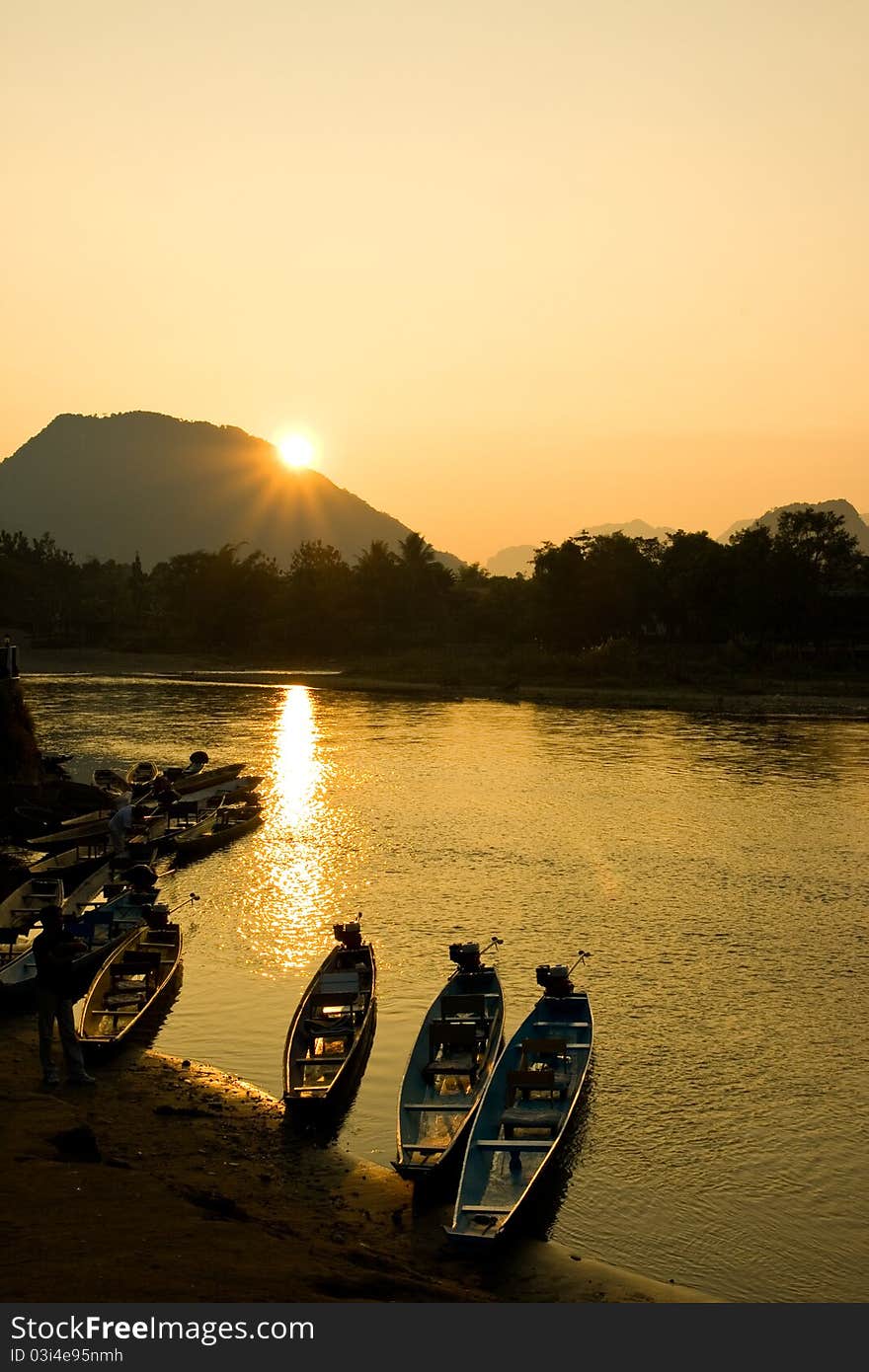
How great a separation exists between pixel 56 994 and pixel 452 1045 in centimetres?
622

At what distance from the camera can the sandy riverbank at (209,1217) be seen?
37.6 feet

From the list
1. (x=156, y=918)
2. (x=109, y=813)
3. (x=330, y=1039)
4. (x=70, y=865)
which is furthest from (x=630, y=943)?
(x=109, y=813)

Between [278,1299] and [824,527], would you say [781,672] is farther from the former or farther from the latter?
[278,1299]

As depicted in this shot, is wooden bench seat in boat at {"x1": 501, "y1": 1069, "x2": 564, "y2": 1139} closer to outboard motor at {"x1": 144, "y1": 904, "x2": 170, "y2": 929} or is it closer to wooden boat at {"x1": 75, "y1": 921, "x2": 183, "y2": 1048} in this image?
wooden boat at {"x1": 75, "y1": 921, "x2": 183, "y2": 1048}

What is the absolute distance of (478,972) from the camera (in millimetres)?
22422

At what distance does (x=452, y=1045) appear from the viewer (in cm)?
1930

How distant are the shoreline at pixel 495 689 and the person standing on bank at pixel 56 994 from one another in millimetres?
75144

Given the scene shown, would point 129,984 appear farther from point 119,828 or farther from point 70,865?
point 70,865

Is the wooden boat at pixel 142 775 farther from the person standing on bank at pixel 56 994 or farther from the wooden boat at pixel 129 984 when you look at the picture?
the person standing on bank at pixel 56 994

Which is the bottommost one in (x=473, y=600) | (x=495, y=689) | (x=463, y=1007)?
(x=463, y=1007)

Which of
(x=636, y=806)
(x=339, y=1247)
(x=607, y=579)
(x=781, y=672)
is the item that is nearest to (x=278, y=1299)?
(x=339, y=1247)

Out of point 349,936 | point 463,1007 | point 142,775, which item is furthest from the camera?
point 142,775

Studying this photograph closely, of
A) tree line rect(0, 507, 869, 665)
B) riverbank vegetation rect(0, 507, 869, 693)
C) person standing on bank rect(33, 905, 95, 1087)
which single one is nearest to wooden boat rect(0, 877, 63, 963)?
person standing on bank rect(33, 905, 95, 1087)

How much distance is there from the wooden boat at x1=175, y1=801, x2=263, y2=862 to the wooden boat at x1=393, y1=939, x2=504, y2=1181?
16.9 meters
